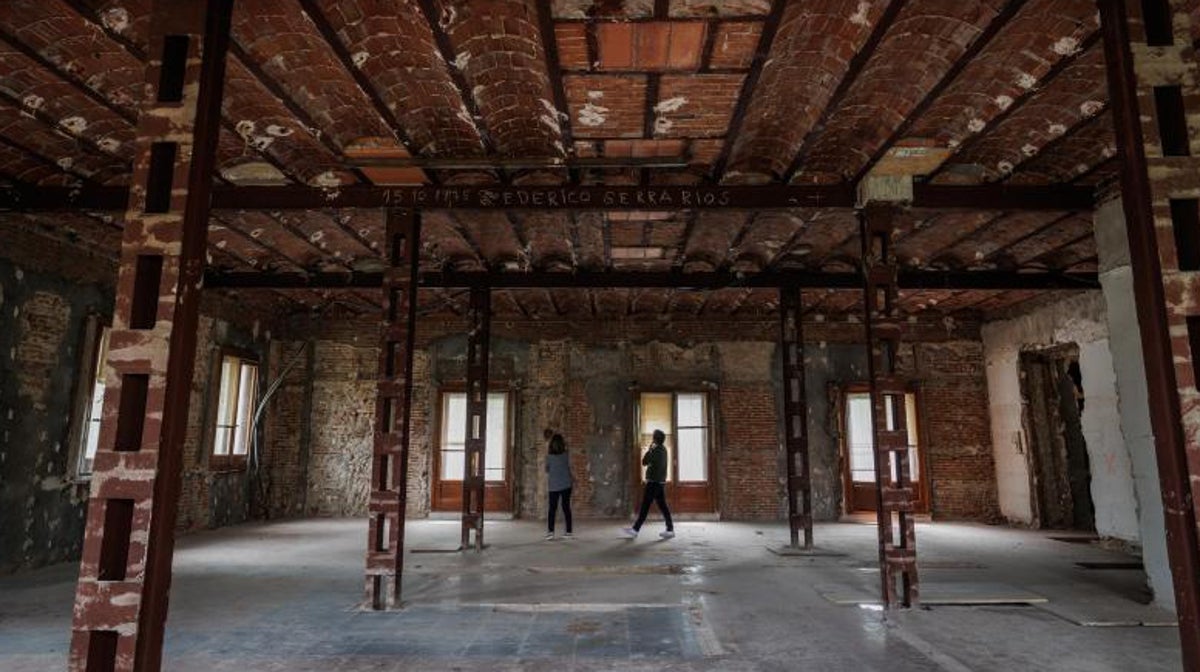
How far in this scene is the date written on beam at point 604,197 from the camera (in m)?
6.12

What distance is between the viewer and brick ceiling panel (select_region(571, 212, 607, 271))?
24.2ft

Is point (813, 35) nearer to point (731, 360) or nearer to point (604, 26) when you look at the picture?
point (604, 26)

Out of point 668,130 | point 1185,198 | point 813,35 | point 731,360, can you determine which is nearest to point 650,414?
point 731,360

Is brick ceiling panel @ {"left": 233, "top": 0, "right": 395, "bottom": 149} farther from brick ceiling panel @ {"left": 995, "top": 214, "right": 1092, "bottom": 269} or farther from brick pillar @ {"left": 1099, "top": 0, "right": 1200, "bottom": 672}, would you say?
brick ceiling panel @ {"left": 995, "top": 214, "right": 1092, "bottom": 269}

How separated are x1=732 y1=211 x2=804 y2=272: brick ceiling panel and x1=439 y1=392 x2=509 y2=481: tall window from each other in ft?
19.4

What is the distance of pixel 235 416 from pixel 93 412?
11.4ft

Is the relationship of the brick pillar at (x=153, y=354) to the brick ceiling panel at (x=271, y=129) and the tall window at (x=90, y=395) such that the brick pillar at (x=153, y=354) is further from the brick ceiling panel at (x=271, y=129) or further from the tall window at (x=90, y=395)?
the tall window at (x=90, y=395)

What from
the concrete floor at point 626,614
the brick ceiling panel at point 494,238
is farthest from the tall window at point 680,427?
the brick ceiling panel at point 494,238

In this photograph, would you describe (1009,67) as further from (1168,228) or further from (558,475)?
(558,475)

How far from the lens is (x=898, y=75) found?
4.53 metres

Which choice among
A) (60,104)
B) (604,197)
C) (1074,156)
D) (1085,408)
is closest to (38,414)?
(60,104)

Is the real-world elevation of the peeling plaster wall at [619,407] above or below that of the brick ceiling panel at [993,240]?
below

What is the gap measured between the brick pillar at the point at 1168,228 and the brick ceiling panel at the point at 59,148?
6.92m

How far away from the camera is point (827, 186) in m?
6.21
